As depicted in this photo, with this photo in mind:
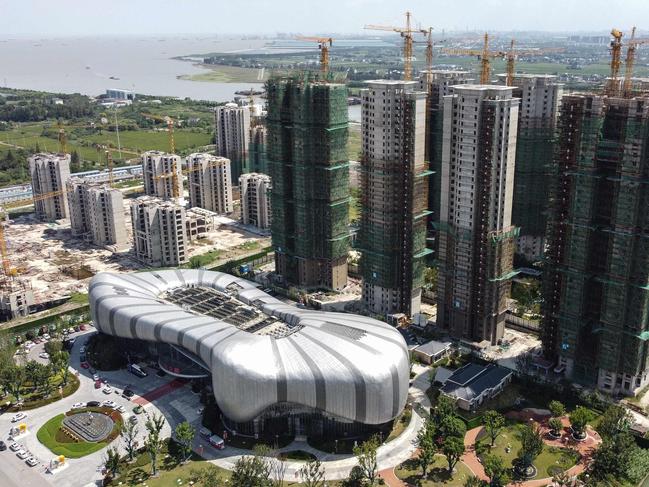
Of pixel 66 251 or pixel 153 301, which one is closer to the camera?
pixel 153 301

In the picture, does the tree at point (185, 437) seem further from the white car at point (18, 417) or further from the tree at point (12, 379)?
the tree at point (12, 379)

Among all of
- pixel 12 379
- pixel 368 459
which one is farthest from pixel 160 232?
pixel 368 459

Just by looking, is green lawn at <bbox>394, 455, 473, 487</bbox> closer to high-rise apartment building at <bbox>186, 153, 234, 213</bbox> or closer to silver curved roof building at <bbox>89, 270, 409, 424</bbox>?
silver curved roof building at <bbox>89, 270, 409, 424</bbox>

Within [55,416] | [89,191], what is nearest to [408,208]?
[55,416]

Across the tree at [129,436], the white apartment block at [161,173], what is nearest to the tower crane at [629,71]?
the tree at [129,436]

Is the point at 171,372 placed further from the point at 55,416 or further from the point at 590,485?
the point at 590,485

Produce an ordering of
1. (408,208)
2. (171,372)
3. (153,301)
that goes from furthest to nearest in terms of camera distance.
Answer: (408,208) → (153,301) → (171,372)
